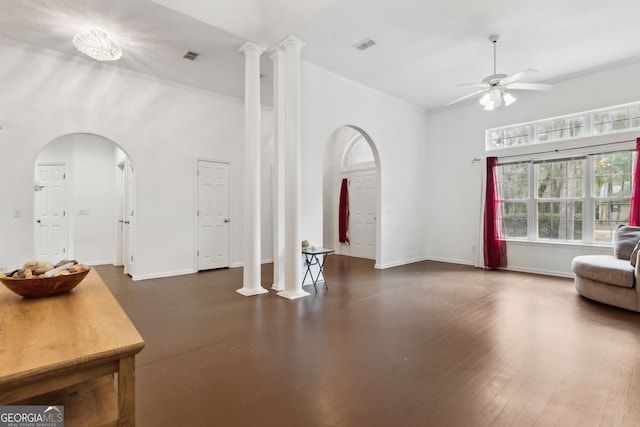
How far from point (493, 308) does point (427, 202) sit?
373 centimetres

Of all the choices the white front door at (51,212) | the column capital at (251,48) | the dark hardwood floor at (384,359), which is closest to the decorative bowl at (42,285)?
the dark hardwood floor at (384,359)

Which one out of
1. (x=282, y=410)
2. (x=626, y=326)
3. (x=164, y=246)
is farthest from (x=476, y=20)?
(x=164, y=246)

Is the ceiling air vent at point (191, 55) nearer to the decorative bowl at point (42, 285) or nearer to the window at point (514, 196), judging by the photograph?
the decorative bowl at point (42, 285)

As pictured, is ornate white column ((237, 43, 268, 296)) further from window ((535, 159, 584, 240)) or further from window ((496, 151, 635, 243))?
window ((535, 159, 584, 240))

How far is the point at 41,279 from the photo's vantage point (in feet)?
4.36

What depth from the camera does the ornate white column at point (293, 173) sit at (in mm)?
4074

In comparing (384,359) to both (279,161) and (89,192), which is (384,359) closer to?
(279,161)

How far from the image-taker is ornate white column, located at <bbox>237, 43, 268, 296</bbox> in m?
4.20

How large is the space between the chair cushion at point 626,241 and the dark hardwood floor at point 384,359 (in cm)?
77

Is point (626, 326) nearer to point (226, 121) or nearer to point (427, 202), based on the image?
point (427, 202)

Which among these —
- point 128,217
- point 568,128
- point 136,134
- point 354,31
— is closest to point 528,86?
point 568,128

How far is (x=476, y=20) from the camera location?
3.71 m

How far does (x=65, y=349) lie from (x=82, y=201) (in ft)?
21.4

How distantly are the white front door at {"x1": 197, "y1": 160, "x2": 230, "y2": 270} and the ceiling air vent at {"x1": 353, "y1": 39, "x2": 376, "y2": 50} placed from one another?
3212 mm
